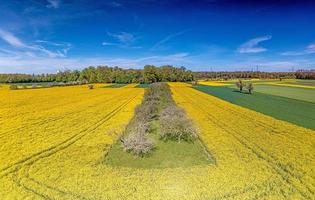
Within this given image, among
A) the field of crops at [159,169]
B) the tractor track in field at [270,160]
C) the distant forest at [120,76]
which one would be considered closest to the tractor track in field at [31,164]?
the field of crops at [159,169]

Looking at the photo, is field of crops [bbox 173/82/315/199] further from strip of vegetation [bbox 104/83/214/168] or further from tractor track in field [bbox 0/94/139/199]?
tractor track in field [bbox 0/94/139/199]

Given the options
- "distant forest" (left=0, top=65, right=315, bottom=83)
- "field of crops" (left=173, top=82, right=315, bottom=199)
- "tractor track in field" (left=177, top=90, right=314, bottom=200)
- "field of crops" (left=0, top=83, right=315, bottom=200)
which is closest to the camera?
"field of crops" (left=0, top=83, right=315, bottom=200)

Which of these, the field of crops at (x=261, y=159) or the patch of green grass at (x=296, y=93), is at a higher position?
the field of crops at (x=261, y=159)

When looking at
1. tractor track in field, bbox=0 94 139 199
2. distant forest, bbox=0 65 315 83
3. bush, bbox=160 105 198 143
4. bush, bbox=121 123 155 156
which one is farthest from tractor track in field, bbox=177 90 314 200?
distant forest, bbox=0 65 315 83

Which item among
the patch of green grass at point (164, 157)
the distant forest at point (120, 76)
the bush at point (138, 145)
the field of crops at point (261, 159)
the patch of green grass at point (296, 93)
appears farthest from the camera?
the distant forest at point (120, 76)

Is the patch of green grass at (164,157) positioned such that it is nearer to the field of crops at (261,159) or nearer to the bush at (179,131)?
the field of crops at (261,159)

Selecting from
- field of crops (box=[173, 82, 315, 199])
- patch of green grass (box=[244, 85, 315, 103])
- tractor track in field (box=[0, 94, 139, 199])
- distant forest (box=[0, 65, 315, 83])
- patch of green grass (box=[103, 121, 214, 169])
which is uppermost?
distant forest (box=[0, 65, 315, 83])

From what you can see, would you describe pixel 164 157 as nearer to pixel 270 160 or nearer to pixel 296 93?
pixel 270 160

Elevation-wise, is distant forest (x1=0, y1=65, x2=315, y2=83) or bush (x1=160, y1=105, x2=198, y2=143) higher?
distant forest (x1=0, y1=65, x2=315, y2=83)
